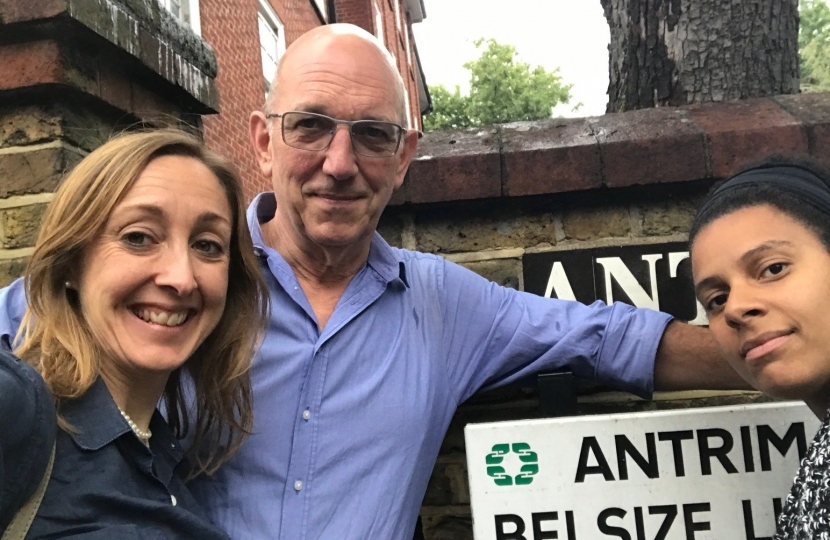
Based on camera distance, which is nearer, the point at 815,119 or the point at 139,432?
the point at 139,432

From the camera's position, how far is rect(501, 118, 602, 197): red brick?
1859 mm

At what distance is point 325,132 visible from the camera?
1.75 metres

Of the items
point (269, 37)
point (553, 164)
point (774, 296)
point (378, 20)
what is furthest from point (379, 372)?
point (378, 20)

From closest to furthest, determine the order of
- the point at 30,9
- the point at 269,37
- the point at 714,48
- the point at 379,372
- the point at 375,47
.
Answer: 1. the point at 30,9
2. the point at 379,372
3. the point at 375,47
4. the point at 714,48
5. the point at 269,37

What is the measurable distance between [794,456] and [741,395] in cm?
34

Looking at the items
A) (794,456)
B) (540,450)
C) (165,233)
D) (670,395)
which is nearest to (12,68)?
(165,233)

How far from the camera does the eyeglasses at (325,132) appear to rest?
1.74 meters

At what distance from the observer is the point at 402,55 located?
766 inches

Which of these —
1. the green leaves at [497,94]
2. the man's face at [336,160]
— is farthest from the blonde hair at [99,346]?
the green leaves at [497,94]

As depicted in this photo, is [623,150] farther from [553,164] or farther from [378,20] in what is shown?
[378,20]

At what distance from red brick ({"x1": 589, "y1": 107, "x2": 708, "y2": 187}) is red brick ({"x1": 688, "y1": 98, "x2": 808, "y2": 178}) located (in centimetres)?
4

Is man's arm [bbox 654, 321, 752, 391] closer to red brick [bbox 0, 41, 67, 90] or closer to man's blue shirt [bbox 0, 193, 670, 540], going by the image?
man's blue shirt [bbox 0, 193, 670, 540]

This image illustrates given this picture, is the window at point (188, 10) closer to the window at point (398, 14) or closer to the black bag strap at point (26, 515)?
the black bag strap at point (26, 515)

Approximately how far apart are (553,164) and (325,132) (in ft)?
2.16
